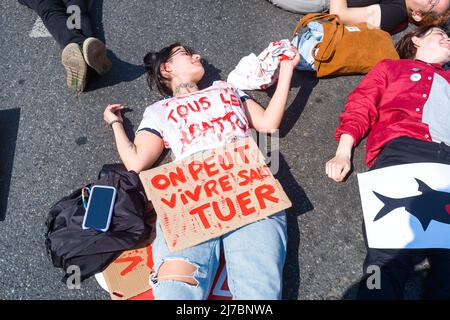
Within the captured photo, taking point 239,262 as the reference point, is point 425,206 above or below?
above

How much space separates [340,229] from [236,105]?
2.74 ft

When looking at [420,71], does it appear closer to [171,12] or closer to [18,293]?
[171,12]

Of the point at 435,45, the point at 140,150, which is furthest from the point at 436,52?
the point at 140,150

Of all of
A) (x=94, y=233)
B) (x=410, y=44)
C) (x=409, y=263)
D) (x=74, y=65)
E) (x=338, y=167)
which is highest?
(x=410, y=44)

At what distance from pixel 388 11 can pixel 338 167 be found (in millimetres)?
1198

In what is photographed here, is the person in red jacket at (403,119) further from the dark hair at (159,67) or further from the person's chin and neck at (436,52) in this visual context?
the dark hair at (159,67)

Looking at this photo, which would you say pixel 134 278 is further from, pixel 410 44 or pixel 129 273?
pixel 410 44

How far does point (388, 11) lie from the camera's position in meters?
2.48

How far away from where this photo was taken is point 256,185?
5.80 ft

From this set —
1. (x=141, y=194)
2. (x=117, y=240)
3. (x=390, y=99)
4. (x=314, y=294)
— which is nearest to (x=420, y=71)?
(x=390, y=99)

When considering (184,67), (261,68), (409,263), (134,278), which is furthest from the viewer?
(261,68)

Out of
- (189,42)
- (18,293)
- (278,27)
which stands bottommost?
(18,293)

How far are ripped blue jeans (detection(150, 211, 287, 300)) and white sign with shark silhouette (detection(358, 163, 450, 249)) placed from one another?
1.47 feet

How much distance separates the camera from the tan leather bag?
222 cm
